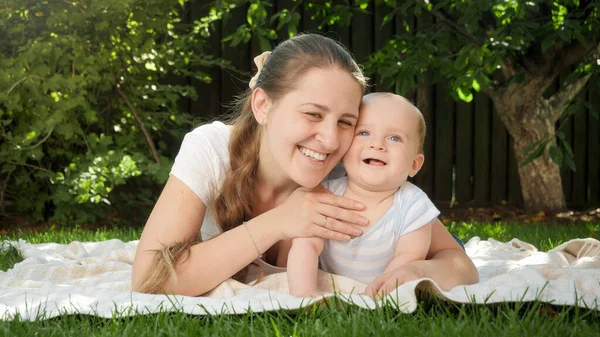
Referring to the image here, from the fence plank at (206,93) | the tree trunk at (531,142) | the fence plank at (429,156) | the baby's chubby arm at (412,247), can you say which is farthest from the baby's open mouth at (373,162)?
the fence plank at (429,156)

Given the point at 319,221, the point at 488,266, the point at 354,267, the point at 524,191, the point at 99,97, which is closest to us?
the point at 319,221

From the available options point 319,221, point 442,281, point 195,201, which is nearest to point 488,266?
point 442,281

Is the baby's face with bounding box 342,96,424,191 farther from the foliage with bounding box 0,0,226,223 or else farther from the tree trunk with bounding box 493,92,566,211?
the tree trunk with bounding box 493,92,566,211

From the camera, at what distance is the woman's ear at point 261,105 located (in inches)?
A: 103

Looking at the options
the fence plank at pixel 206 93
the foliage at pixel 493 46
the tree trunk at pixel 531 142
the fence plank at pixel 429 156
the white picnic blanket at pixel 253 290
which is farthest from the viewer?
Answer: the fence plank at pixel 429 156

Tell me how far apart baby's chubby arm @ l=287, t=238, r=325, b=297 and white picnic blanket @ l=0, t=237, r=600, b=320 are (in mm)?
52

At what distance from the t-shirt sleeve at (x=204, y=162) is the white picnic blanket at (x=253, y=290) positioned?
13.0 inches

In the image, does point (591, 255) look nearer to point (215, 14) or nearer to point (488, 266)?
point (488, 266)

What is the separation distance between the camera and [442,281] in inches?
98.0

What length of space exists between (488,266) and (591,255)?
17.1 inches

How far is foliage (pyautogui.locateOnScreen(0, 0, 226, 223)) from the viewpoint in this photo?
5160 millimetres

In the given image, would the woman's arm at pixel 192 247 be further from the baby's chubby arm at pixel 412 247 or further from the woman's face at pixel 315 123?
the baby's chubby arm at pixel 412 247

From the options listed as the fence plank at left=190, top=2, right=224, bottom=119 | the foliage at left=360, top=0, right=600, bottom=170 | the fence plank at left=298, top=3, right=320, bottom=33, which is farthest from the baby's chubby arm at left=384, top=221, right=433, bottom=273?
the fence plank at left=298, top=3, right=320, bottom=33

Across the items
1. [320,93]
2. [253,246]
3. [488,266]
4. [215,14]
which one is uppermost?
[215,14]
